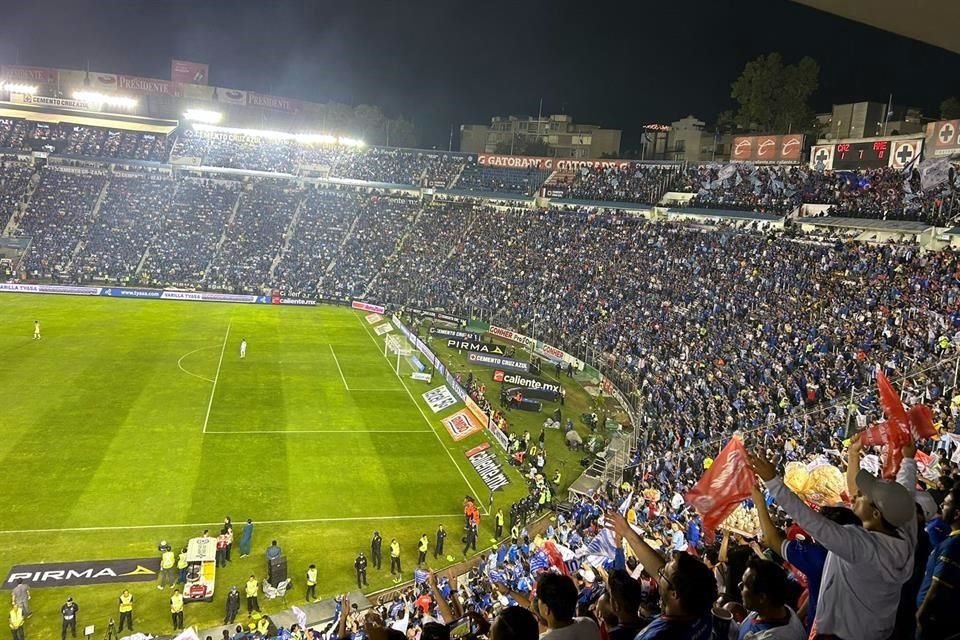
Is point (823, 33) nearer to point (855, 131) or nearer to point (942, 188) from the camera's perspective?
point (855, 131)

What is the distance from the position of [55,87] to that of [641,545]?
98173 millimetres

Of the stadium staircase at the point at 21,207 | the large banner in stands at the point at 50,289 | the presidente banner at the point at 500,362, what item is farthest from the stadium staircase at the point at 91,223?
the presidente banner at the point at 500,362

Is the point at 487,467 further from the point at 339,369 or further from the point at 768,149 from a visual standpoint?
the point at 768,149

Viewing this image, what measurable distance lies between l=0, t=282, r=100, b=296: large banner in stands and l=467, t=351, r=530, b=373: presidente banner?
3519 cm

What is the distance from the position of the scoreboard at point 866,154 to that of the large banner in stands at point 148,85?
244 feet

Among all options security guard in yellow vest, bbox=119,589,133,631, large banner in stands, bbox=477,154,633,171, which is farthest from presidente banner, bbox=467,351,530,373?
large banner in stands, bbox=477,154,633,171

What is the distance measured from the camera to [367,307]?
194 ft

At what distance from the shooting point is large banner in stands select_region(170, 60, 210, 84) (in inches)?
3406

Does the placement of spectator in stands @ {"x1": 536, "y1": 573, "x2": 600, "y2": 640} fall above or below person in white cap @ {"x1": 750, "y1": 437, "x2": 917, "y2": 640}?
below

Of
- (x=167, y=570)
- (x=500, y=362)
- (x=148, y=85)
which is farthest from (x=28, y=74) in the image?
(x=167, y=570)

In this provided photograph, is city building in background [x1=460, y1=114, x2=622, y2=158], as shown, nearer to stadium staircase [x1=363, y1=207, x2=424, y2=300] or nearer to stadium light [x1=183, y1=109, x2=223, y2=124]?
stadium staircase [x1=363, y1=207, x2=424, y2=300]

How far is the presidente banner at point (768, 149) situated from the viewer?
50.3 metres

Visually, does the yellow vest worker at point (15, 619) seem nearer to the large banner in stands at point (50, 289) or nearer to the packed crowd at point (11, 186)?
the large banner in stands at point (50, 289)

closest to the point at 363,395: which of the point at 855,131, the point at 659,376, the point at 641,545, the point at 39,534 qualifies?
the point at 659,376
